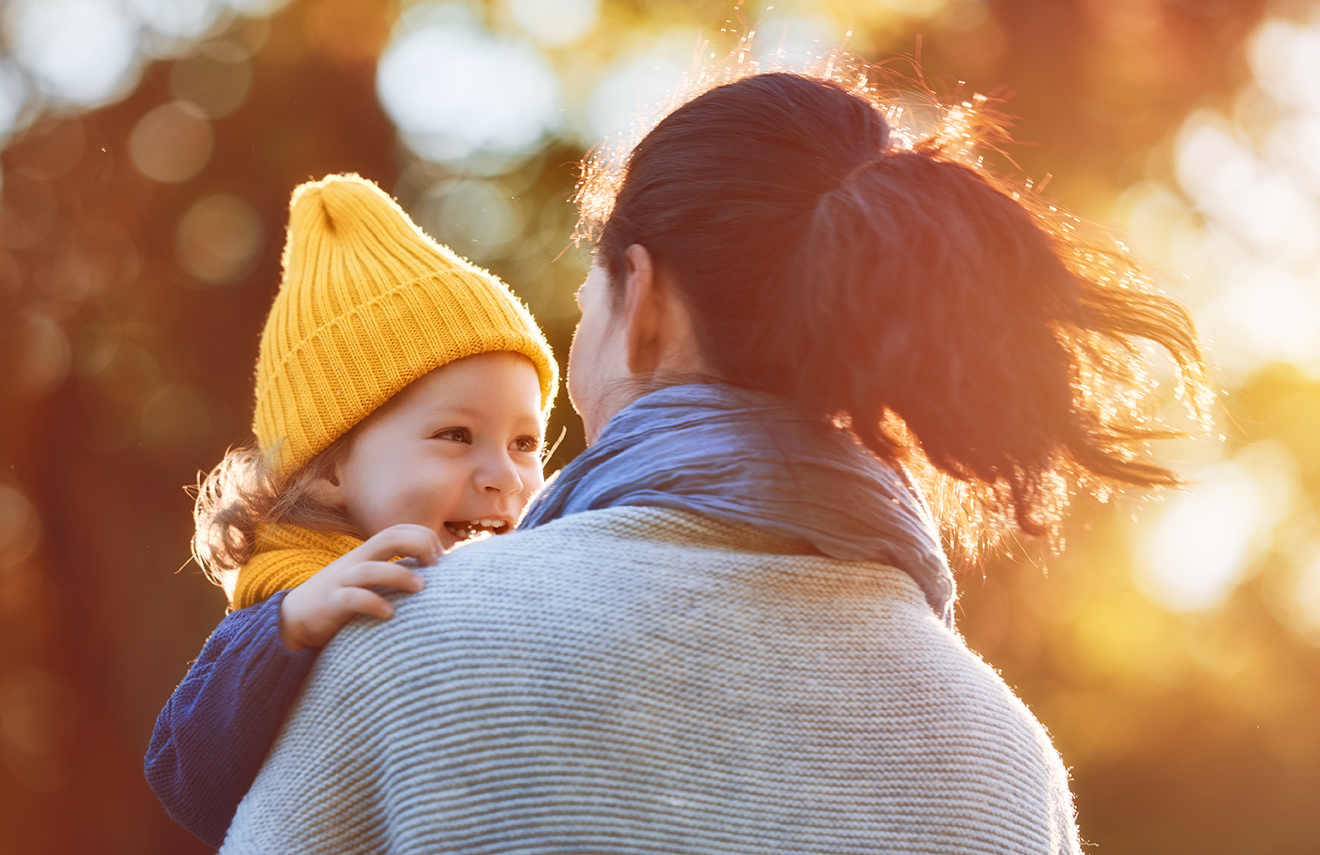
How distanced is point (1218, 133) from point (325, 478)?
7.08 m

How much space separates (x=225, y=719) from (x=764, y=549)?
67cm

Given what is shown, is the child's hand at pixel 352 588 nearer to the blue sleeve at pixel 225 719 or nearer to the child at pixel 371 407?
the blue sleeve at pixel 225 719

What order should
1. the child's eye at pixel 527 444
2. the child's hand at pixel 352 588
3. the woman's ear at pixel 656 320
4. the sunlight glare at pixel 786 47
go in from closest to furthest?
the child's hand at pixel 352 588
the woman's ear at pixel 656 320
the sunlight glare at pixel 786 47
the child's eye at pixel 527 444

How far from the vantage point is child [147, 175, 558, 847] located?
2035mm

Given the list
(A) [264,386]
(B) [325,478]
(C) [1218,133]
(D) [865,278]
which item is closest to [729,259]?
(D) [865,278]

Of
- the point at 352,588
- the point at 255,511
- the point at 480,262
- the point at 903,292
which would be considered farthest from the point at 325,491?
the point at 480,262

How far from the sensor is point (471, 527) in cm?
212

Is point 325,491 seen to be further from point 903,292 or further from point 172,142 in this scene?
point 172,142

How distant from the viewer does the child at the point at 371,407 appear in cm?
204

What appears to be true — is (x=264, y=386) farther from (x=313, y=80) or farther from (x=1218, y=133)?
(x=1218, y=133)

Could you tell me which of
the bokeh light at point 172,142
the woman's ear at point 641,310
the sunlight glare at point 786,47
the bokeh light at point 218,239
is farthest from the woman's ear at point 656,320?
the bokeh light at point 172,142

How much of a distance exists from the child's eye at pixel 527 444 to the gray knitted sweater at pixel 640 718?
1039mm

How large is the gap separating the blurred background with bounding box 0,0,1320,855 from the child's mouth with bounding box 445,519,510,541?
2.79 metres

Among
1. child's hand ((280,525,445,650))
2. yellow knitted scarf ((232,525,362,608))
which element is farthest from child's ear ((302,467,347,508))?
child's hand ((280,525,445,650))
